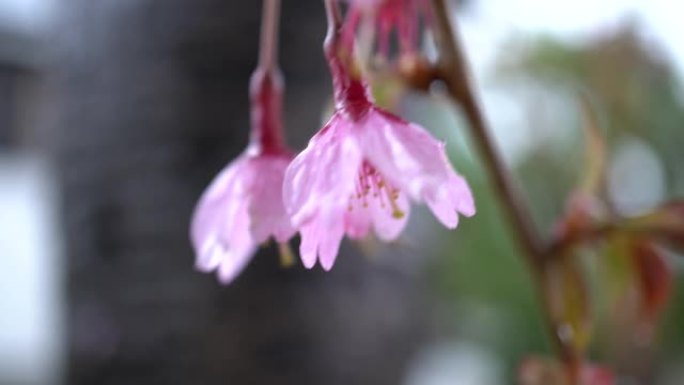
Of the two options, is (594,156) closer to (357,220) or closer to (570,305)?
(570,305)

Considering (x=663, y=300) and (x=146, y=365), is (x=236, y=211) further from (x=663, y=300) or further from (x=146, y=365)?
(x=146, y=365)

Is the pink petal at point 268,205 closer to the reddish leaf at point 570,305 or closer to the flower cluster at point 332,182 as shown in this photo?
the flower cluster at point 332,182

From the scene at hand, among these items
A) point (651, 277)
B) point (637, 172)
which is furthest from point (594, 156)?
point (637, 172)

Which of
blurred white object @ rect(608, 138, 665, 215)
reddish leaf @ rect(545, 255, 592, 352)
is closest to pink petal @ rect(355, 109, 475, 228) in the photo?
reddish leaf @ rect(545, 255, 592, 352)

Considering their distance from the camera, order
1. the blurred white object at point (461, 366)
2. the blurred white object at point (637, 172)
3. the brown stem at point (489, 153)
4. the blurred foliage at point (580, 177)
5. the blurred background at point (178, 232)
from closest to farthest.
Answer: the brown stem at point (489, 153) → the blurred foliage at point (580, 177) → the blurred background at point (178, 232) → the blurred white object at point (637, 172) → the blurred white object at point (461, 366)

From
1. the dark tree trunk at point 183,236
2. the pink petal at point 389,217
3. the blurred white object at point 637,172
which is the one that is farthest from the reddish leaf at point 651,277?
the blurred white object at point 637,172

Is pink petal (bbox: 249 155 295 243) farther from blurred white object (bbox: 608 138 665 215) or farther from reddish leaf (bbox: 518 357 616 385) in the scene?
blurred white object (bbox: 608 138 665 215)
